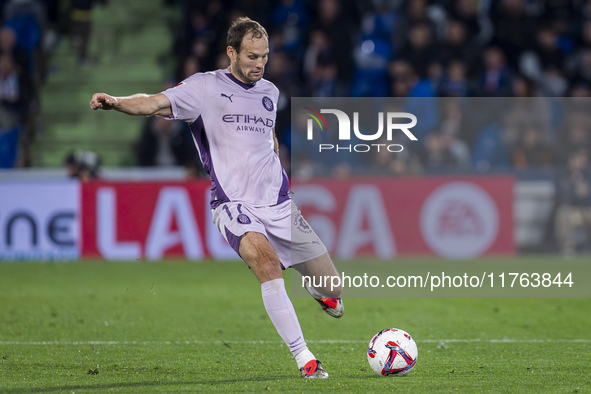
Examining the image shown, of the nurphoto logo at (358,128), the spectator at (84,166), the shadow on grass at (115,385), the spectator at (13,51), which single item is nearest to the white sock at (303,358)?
the shadow on grass at (115,385)

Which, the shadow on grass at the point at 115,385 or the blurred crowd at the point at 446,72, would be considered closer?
the shadow on grass at the point at 115,385

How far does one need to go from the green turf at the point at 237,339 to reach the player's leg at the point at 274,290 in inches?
9.1

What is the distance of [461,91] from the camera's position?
1509 cm

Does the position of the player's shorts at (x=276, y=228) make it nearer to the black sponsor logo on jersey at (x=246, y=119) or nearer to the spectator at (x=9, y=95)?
the black sponsor logo on jersey at (x=246, y=119)

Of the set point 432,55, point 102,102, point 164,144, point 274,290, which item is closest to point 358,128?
point 432,55

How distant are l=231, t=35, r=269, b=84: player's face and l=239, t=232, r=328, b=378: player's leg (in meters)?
1.02

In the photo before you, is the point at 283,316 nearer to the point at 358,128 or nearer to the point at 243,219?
the point at 243,219

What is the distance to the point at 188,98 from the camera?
6.18m

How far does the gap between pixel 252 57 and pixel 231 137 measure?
0.53 meters

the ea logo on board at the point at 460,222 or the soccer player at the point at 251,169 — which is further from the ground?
the soccer player at the point at 251,169

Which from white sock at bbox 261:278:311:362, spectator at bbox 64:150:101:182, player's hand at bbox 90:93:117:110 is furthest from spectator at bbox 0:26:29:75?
white sock at bbox 261:278:311:362

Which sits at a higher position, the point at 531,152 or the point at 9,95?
the point at 9,95

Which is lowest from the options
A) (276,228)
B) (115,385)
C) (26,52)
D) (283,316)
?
(115,385)

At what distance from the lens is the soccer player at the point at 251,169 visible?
606cm
